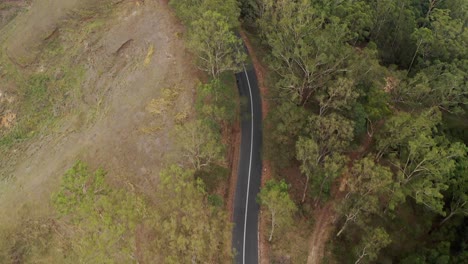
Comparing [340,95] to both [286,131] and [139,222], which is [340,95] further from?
[139,222]

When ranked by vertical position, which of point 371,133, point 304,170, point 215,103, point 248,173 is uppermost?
point 215,103

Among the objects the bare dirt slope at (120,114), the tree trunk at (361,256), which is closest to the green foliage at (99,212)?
A: the bare dirt slope at (120,114)

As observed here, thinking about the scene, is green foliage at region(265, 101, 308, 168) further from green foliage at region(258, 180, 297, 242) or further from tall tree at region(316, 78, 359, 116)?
green foliage at region(258, 180, 297, 242)

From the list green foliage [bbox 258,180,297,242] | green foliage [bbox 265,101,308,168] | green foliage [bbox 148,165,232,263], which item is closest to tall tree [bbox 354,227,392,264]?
green foliage [bbox 258,180,297,242]

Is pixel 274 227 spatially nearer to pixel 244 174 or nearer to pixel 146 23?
pixel 244 174

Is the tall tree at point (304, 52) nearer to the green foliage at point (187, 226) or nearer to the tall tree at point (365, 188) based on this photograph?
the tall tree at point (365, 188)

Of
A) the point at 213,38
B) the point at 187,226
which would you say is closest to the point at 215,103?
the point at 213,38
